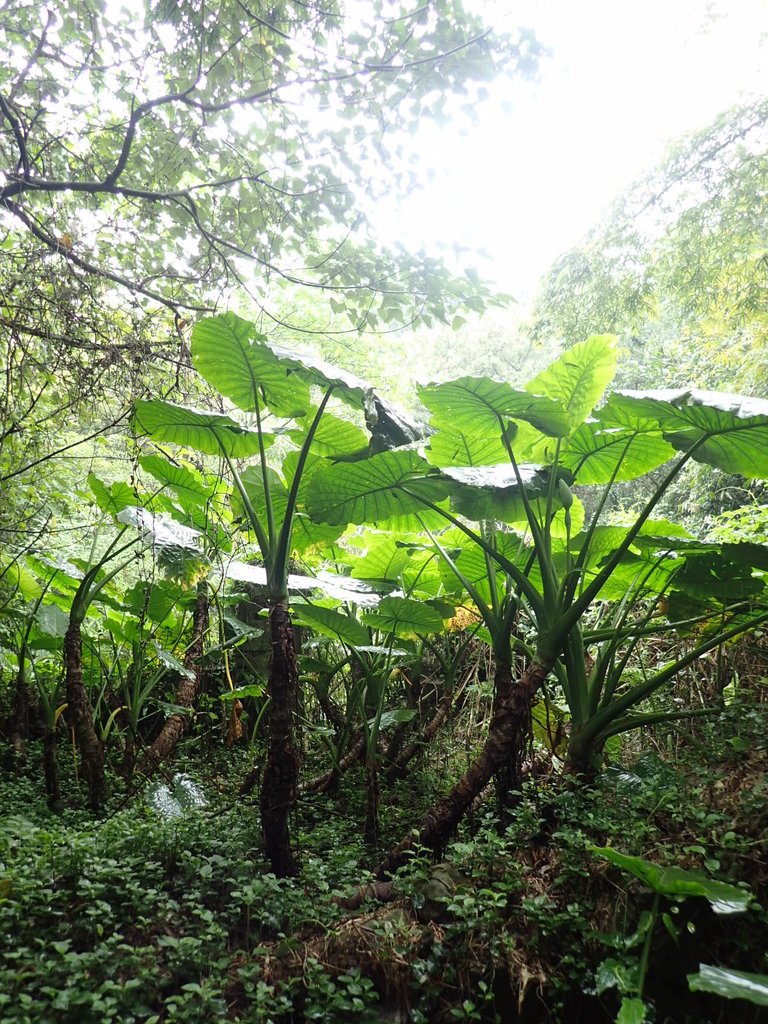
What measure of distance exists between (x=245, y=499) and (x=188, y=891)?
1113 millimetres

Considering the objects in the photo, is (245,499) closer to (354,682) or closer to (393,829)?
(354,682)

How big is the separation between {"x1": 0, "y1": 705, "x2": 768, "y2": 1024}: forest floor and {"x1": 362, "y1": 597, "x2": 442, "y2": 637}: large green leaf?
2.07ft

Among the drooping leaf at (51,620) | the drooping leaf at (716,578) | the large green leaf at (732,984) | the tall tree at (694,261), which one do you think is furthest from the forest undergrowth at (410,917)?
the tall tree at (694,261)

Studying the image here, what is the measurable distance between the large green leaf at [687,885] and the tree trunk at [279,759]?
0.90 metres

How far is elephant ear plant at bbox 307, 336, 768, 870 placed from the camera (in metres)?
1.66

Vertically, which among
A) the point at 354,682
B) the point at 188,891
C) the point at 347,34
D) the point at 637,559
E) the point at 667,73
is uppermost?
the point at 667,73

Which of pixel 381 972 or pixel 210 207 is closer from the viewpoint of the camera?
pixel 381 972

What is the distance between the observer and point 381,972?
128 cm

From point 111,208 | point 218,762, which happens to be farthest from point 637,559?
point 111,208

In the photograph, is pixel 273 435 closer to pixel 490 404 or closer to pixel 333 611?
pixel 333 611

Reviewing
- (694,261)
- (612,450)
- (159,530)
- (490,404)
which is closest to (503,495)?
(490,404)

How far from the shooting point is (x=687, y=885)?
3.58 ft

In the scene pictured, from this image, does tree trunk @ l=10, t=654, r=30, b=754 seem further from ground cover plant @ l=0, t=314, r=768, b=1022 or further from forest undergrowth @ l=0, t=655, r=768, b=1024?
forest undergrowth @ l=0, t=655, r=768, b=1024

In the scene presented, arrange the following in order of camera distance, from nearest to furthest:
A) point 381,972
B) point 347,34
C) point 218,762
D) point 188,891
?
point 381,972 → point 188,891 → point 347,34 → point 218,762
